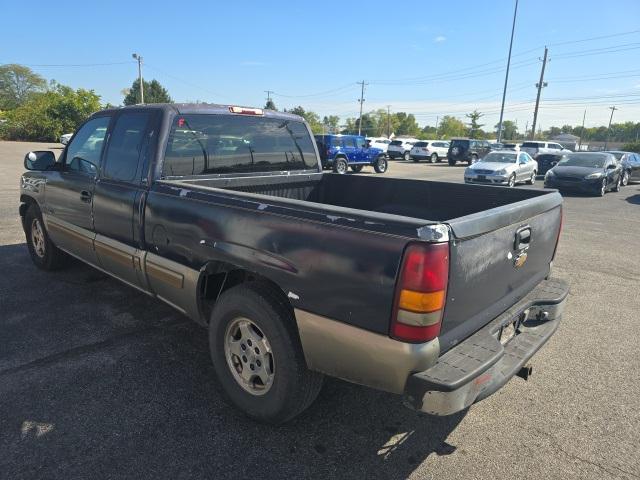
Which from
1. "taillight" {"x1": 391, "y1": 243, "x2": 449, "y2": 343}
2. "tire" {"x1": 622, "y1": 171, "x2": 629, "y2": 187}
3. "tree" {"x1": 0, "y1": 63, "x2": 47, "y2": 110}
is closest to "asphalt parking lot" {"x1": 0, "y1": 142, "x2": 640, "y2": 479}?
"taillight" {"x1": 391, "y1": 243, "x2": 449, "y2": 343}

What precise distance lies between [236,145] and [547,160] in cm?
2435

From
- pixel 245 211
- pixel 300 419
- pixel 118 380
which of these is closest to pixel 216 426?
pixel 300 419

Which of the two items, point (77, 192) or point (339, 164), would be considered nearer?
point (77, 192)

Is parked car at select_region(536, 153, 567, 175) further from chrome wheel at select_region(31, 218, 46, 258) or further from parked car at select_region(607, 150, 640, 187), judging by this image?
chrome wheel at select_region(31, 218, 46, 258)

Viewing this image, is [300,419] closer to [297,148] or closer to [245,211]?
[245,211]

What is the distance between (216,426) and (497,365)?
5.38 feet

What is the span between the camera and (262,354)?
267 cm

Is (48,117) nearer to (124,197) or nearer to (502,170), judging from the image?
(502,170)

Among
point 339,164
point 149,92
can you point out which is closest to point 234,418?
point 339,164

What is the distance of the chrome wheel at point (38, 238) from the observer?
206 inches

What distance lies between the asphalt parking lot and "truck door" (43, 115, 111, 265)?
2.25 feet

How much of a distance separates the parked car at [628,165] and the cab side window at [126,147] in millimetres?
21261

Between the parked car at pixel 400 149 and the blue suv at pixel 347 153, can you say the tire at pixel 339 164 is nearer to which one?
the blue suv at pixel 347 153

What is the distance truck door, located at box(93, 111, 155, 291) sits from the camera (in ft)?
11.5
